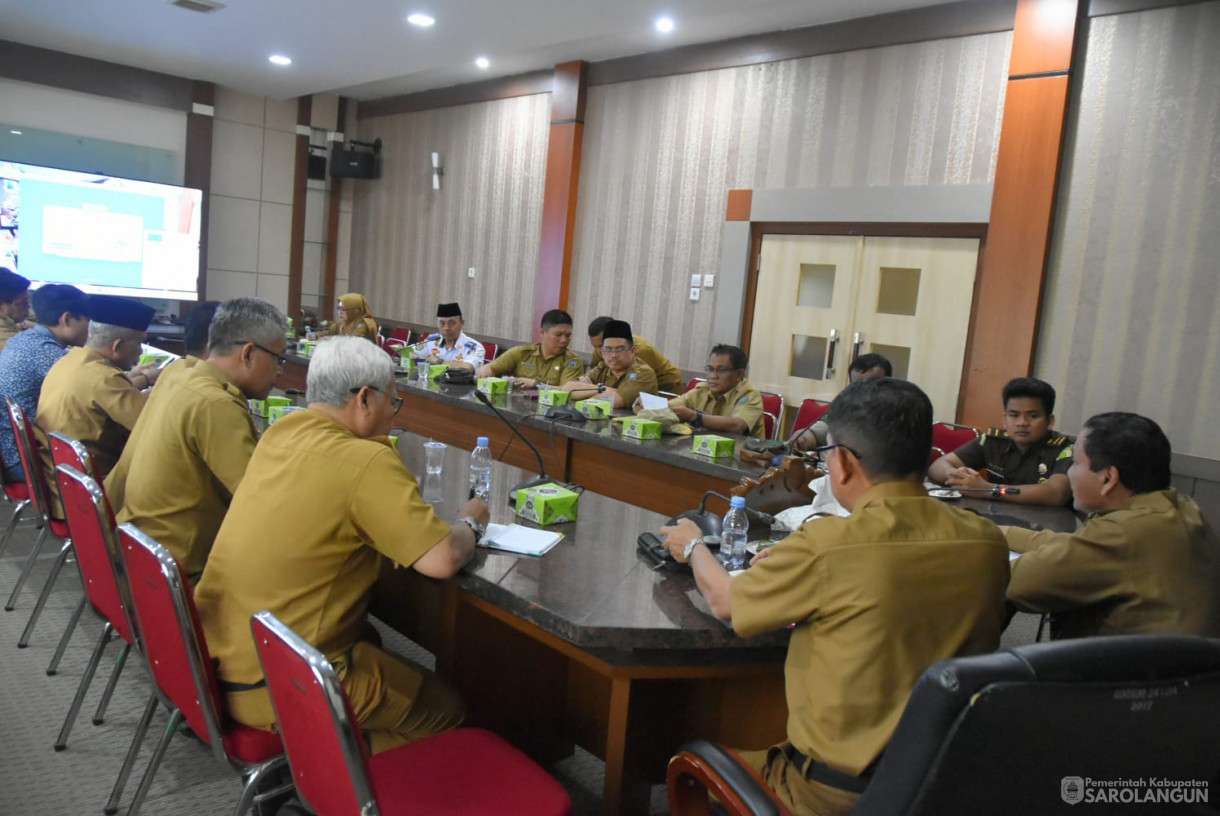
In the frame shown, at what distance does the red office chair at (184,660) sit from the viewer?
1.50 meters

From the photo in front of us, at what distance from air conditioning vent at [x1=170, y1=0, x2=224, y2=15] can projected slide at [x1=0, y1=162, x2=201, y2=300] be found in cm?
270

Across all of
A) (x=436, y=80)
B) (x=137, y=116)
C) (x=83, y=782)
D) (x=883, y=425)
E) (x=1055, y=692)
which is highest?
(x=436, y=80)

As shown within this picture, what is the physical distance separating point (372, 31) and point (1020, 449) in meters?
5.33

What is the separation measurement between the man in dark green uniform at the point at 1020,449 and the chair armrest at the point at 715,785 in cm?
220

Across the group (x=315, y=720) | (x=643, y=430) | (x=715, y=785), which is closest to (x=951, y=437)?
(x=643, y=430)

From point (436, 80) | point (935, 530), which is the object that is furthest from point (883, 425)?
point (436, 80)

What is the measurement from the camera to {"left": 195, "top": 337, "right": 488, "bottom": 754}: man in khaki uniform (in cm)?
164

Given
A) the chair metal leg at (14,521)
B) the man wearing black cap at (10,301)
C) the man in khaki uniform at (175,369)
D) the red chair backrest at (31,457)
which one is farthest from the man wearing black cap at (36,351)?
the man in khaki uniform at (175,369)

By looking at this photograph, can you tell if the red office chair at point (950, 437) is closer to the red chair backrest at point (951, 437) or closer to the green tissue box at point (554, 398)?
the red chair backrest at point (951, 437)

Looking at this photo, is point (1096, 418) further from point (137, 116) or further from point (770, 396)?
point (137, 116)

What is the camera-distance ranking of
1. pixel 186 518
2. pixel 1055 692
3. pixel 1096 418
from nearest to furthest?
pixel 1055 692 < pixel 1096 418 < pixel 186 518

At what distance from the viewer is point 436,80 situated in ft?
27.9

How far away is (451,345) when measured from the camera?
6207 mm

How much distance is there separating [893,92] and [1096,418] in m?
4.10
